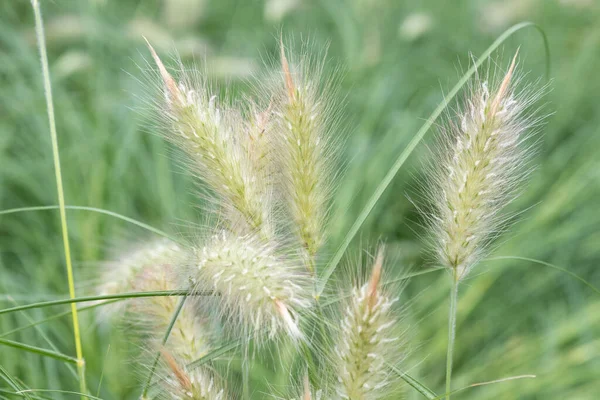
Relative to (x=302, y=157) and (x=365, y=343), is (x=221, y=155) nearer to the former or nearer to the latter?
(x=302, y=157)

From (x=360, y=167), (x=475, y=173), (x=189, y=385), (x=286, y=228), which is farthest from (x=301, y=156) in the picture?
(x=360, y=167)

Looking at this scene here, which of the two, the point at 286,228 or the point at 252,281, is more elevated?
the point at 286,228

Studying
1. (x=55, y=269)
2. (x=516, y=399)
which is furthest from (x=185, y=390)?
(x=55, y=269)

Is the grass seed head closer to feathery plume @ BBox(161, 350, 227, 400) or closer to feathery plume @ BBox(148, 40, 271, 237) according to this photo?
feathery plume @ BBox(148, 40, 271, 237)

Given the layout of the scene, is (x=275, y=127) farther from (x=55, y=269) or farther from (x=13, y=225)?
(x=13, y=225)

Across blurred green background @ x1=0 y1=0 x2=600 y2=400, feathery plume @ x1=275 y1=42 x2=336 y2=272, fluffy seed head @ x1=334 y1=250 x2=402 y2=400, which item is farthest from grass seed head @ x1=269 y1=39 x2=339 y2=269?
blurred green background @ x1=0 y1=0 x2=600 y2=400

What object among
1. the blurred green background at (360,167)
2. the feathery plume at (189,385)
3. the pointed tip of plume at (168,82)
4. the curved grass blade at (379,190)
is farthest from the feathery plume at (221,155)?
the blurred green background at (360,167)

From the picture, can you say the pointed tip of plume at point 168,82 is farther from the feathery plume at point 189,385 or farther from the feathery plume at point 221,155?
the feathery plume at point 189,385
